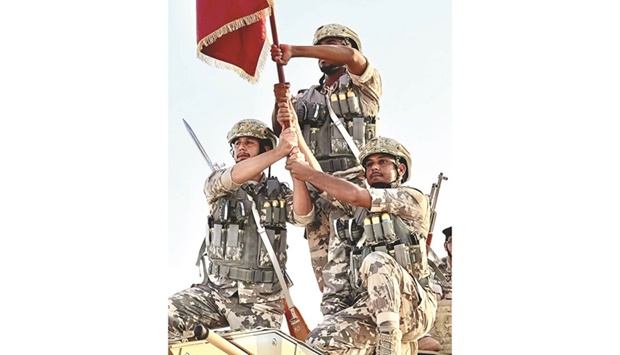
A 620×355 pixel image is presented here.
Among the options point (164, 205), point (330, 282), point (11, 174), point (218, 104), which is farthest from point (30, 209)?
point (330, 282)

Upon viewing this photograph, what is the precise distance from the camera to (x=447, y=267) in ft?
12.6

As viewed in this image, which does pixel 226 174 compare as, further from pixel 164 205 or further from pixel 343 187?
pixel 343 187

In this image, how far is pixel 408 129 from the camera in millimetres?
3811

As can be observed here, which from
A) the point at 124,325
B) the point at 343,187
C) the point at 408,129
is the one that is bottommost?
the point at 124,325

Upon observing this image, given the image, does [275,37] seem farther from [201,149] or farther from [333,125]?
[201,149]

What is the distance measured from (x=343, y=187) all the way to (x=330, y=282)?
39 cm

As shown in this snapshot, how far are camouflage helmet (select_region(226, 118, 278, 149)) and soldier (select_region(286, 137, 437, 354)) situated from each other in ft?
0.64

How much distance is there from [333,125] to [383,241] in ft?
1.70

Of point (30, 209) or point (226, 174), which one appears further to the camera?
point (226, 174)

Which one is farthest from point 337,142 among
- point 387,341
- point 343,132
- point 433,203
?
point 387,341

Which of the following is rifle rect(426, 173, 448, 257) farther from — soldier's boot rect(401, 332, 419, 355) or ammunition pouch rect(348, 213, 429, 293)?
soldier's boot rect(401, 332, 419, 355)

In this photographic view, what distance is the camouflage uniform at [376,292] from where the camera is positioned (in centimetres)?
365

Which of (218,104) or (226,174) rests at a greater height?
(218,104)

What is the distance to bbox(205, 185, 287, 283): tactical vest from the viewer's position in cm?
394
